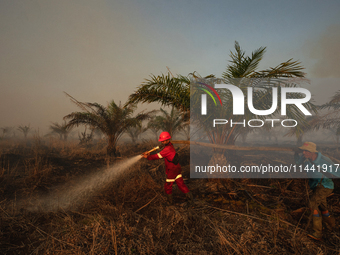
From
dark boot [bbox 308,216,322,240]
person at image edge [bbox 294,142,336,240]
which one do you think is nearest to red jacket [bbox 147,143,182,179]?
person at image edge [bbox 294,142,336,240]

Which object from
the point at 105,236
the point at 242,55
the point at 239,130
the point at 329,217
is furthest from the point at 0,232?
the point at 242,55

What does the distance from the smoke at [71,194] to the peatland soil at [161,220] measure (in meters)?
0.18

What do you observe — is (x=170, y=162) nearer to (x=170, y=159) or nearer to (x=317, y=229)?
(x=170, y=159)

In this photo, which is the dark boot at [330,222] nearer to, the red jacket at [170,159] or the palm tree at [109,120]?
the red jacket at [170,159]

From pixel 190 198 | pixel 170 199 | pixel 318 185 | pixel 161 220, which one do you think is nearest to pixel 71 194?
pixel 170 199

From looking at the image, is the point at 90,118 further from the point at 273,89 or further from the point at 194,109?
the point at 273,89

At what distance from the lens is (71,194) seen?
211 inches

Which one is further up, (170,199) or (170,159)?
(170,159)

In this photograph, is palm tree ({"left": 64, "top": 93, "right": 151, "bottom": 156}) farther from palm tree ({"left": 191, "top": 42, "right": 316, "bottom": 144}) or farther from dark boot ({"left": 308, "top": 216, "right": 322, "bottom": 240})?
dark boot ({"left": 308, "top": 216, "right": 322, "bottom": 240})

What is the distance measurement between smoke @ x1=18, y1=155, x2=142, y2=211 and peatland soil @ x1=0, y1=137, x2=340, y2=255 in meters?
0.18

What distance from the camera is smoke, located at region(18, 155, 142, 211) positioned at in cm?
446

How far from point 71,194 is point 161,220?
11.8 feet

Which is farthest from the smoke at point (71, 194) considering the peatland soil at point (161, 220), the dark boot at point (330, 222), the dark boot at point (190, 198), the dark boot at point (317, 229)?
the dark boot at point (330, 222)

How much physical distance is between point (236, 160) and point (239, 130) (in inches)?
50.6
